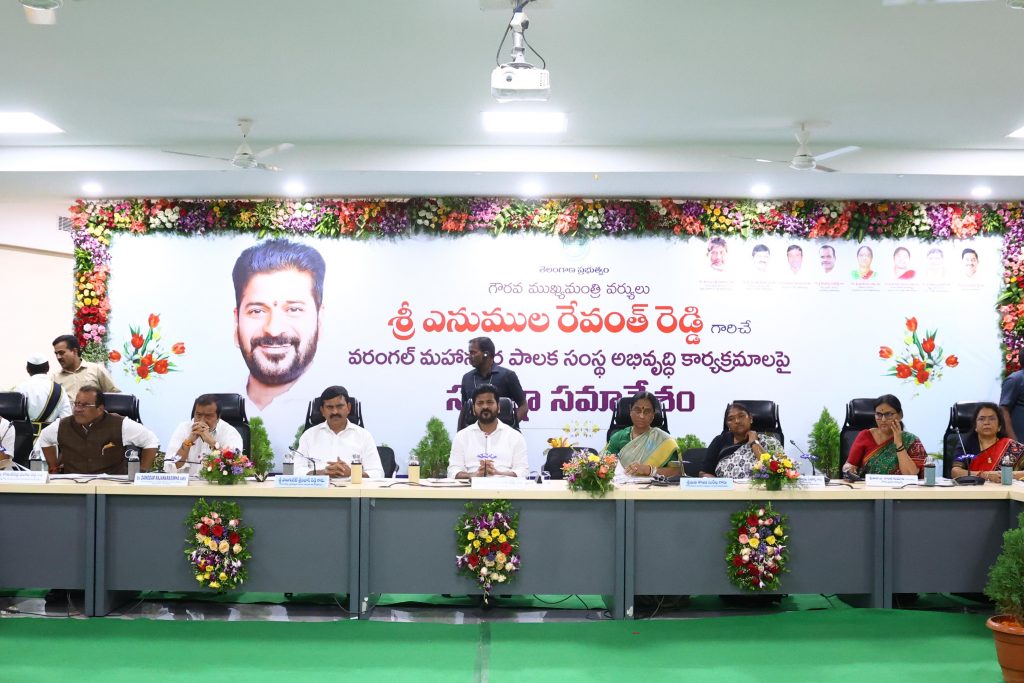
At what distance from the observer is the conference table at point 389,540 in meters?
4.81

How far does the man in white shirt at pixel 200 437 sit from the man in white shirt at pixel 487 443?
136 centimetres

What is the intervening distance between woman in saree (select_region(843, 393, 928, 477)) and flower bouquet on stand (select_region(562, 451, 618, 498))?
5.86ft

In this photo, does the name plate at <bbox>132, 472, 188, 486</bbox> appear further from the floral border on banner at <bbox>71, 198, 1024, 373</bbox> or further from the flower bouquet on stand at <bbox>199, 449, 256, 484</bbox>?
the floral border on banner at <bbox>71, 198, 1024, 373</bbox>

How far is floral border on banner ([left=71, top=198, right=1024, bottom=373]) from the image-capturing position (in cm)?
838

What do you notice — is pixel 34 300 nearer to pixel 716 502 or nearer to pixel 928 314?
pixel 716 502

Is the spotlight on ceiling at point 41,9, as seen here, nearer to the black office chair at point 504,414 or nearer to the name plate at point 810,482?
the black office chair at point 504,414

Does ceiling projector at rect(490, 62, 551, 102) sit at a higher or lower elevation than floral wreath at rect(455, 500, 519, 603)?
higher

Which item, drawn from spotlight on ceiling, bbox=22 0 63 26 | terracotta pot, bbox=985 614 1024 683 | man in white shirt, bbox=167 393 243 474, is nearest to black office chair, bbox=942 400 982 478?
terracotta pot, bbox=985 614 1024 683

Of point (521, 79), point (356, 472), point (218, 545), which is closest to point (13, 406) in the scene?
point (218, 545)

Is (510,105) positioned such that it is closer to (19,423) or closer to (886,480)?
(886,480)

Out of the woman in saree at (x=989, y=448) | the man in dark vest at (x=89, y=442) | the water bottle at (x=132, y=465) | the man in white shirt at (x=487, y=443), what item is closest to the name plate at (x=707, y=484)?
the man in white shirt at (x=487, y=443)

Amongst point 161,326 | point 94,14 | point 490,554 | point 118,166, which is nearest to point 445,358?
point 161,326

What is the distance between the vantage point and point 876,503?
4.93 metres

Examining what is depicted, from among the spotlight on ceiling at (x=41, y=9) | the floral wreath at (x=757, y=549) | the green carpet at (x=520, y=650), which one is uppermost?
the spotlight on ceiling at (x=41, y=9)
